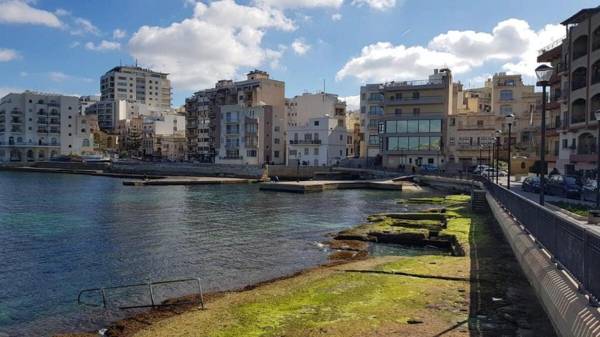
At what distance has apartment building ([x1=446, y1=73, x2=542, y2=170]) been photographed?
96000 mm

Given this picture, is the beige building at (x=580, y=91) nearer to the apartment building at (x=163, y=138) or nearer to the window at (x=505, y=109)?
the window at (x=505, y=109)

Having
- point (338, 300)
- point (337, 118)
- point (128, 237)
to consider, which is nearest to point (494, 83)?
point (337, 118)

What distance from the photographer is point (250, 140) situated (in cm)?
12694

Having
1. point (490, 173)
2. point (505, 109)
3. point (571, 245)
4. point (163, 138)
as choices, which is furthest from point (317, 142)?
point (571, 245)

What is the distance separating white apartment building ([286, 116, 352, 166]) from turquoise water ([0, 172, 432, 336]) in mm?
64432

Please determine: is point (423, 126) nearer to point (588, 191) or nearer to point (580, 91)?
point (580, 91)

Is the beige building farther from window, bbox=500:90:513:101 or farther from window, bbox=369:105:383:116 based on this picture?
window, bbox=369:105:383:116

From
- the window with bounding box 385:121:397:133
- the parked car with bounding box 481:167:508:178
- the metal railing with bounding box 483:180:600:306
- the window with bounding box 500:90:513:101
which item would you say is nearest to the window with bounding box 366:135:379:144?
the window with bounding box 385:121:397:133

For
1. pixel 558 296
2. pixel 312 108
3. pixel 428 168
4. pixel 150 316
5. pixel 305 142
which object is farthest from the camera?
Result: pixel 312 108

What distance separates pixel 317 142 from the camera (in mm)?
118812

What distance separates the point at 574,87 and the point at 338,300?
54508 mm

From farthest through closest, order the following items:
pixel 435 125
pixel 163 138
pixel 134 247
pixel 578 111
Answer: pixel 163 138 → pixel 435 125 → pixel 578 111 → pixel 134 247

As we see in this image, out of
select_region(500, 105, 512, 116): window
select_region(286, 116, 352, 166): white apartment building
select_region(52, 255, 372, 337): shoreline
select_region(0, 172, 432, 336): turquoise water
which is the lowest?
select_region(0, 172, 432, 336): turquoise water

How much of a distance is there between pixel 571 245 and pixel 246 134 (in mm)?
118643
